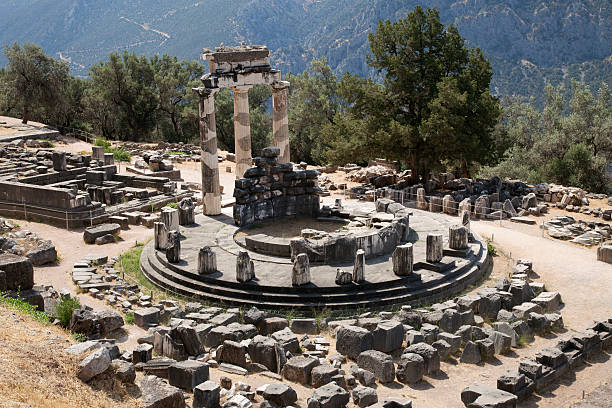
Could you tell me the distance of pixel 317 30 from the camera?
12712 centimetres

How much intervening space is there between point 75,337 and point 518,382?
942cm

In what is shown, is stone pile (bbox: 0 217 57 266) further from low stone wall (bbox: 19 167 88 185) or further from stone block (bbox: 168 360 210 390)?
stone block (bbox: 168 360 210 390)

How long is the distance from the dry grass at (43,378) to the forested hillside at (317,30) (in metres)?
76.1

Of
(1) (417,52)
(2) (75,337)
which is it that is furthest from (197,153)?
(2) (75,337)

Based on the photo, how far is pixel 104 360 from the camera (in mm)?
11562

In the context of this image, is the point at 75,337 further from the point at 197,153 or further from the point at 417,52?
the point at 197,153

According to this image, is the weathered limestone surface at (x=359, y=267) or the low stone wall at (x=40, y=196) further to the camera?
the low stone wall at (x=40, y=196)

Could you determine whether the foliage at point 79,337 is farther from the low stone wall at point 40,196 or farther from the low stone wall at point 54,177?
the low stone wall at point 54,177

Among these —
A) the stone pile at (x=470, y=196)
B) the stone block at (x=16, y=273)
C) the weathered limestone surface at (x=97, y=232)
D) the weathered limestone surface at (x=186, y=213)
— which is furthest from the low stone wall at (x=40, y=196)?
the stone pile at (x=470, y=196)

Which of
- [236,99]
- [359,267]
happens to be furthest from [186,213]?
[359,267]

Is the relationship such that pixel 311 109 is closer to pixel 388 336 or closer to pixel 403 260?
pixel 403 260

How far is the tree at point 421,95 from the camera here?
31.9 metres

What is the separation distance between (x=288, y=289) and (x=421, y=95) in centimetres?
1873

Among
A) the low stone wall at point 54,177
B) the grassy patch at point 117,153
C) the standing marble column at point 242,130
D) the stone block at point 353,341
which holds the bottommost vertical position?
the stone block at point 353,341
